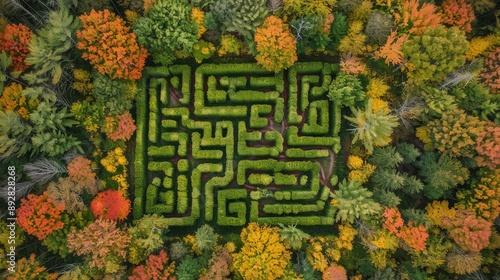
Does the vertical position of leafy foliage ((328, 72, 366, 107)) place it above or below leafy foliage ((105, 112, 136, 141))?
above

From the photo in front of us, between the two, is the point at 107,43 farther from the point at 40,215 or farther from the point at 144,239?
the point at 144,239

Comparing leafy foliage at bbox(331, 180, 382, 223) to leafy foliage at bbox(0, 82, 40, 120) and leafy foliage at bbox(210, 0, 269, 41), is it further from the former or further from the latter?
leafy foliage at bbox(0, 82, 40, 120)

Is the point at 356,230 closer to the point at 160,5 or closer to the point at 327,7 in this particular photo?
the point at 327,7

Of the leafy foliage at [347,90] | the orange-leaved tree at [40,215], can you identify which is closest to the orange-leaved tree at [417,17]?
the leafy foliage at [347,90]

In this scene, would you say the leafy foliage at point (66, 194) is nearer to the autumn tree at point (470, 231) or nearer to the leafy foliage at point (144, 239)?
the leafy foliage at point (144, 239)

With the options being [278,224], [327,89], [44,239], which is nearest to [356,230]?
[278,224]

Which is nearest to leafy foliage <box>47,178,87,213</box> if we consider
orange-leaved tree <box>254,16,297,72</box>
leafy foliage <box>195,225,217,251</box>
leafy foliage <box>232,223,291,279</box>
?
leafy foliage <box>195,225,217,251</box>
